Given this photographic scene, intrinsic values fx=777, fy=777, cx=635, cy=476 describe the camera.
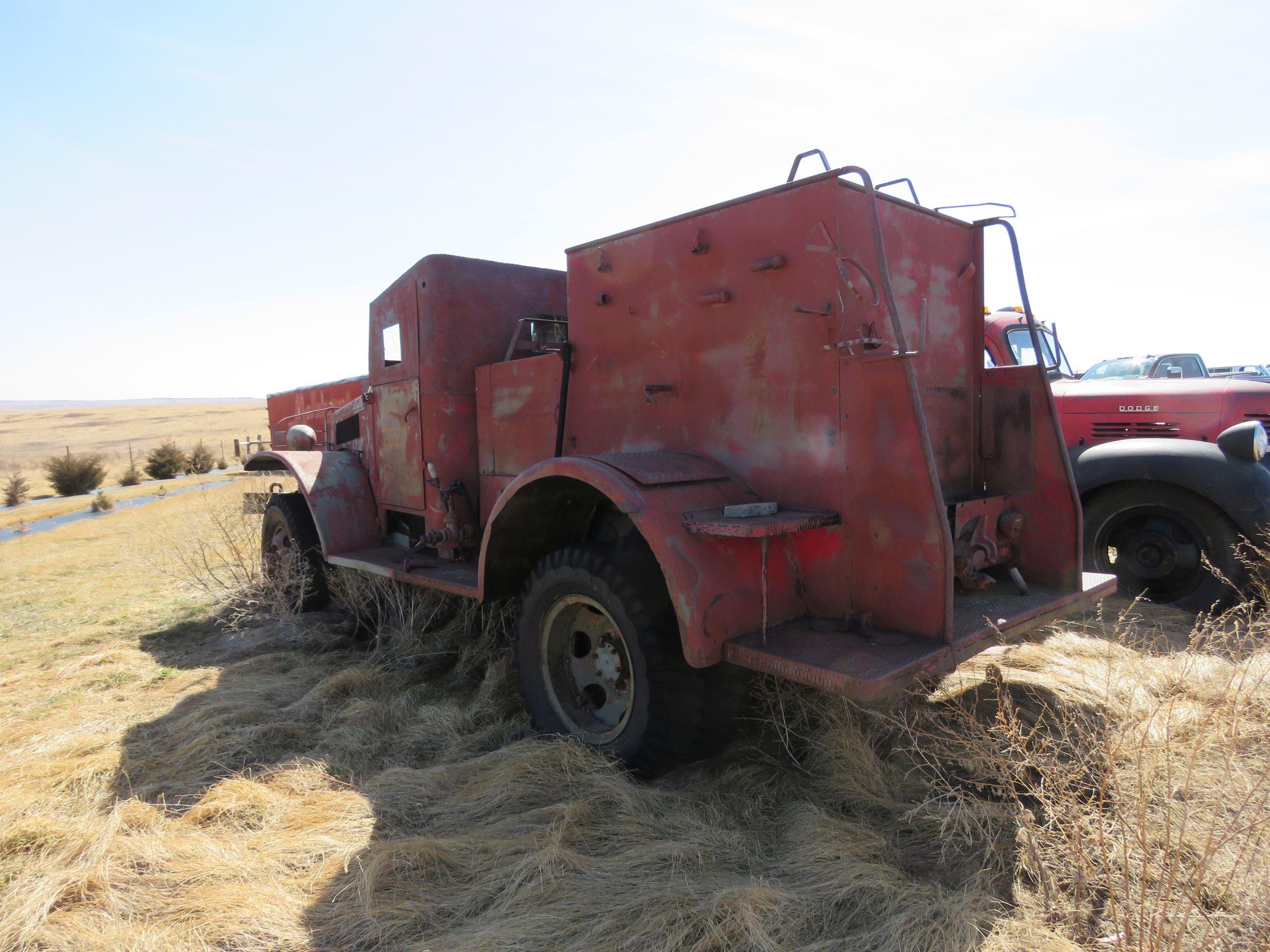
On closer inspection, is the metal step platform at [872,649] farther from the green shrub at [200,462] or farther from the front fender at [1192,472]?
the green shrub at [200,462]

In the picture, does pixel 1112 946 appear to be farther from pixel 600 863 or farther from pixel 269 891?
pixel 269 891

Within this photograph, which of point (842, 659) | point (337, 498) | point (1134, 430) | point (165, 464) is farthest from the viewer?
point (165, 464)

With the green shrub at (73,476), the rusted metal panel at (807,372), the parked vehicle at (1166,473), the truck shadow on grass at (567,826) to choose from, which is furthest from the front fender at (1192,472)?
the green shrub at (73,476)

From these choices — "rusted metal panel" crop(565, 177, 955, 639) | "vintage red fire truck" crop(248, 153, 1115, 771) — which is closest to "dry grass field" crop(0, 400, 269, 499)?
"vintage red fire truck" crop(248, 153, 1115, 771)

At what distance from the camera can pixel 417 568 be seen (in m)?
5.09

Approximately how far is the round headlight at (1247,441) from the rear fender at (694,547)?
4538 mm

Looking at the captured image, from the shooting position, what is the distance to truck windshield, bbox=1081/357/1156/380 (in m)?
8.59

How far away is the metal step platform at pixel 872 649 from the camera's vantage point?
2672 millimetres

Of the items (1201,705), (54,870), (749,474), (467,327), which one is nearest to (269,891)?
(54,870)

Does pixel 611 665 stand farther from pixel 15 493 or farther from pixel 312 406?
pixel 15 493

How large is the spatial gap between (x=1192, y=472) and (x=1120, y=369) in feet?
11.0

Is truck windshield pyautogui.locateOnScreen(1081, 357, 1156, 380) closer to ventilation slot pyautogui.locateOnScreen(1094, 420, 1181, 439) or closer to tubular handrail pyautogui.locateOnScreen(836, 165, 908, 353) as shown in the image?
ventilation slot pyautogui.locateOnScreen(1094, 420, 1181, 439)

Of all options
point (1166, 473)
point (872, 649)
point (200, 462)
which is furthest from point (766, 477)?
point (200, 462)

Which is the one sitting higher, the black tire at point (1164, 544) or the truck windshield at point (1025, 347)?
the truck windshield at point (1025, 347)
